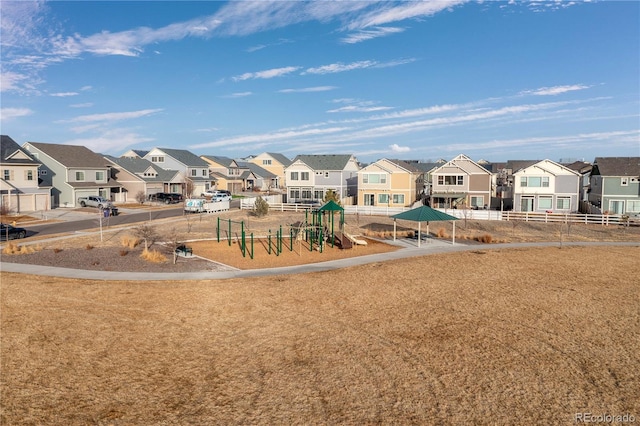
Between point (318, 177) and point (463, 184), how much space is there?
19816 mm

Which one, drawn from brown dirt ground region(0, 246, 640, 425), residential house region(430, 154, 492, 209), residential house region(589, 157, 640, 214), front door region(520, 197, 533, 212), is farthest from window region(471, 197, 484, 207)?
brown dirt ground region(0, 246, 640, 425)

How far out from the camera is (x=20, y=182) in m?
50.9

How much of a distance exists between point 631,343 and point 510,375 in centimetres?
500

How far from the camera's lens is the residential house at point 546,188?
51.8 m

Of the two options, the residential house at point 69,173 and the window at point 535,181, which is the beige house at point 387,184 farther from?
the residential house at point 69,173

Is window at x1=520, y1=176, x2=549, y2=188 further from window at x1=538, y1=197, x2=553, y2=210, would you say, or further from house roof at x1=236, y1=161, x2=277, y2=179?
house roof at x1=236, y1=161, x2=277, y2=179

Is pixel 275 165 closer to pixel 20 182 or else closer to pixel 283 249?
pixel 20 182

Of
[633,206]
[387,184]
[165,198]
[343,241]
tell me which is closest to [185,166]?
[165,198]

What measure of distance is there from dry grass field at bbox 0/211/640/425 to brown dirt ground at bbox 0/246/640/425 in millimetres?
53

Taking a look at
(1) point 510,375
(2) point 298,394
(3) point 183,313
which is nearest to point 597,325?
(1) point 510,375

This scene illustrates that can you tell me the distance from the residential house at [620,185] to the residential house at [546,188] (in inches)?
109

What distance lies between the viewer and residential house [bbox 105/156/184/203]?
6475 centimetres

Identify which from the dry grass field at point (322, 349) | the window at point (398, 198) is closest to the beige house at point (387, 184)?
the window at point (398, 198)

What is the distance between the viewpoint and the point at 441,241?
111 feet
